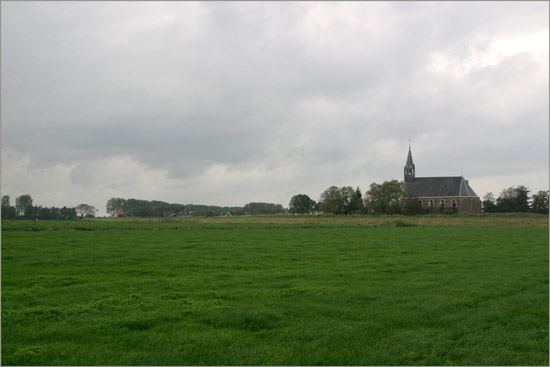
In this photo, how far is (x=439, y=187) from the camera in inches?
5694

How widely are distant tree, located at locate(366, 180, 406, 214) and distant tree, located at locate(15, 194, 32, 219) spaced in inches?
3910

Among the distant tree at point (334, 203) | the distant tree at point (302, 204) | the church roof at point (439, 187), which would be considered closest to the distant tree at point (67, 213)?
the distant tree at point (302, 204)

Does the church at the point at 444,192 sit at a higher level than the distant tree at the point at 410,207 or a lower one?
higher

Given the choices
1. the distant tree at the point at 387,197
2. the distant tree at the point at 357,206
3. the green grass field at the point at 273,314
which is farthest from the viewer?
the distant tree at the point at 357,206

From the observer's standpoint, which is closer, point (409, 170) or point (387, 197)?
point (387, 197)

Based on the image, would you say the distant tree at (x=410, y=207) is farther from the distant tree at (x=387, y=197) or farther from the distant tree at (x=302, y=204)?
the distant tree at (x=302, y=204)

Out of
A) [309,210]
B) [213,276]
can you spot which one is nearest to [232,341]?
[213,276]

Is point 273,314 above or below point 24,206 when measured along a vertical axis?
below

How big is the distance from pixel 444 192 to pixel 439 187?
276 centimetres

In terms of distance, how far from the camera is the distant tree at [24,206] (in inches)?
4860

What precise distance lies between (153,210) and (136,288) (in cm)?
16576

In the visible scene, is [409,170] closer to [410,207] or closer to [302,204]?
[302,204]

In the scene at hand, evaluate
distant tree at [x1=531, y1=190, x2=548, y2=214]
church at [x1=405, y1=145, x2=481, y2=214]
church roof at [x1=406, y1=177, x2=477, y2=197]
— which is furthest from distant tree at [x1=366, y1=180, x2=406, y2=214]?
distant tree at [x1=531, y1=190, x2=548, y2=214]

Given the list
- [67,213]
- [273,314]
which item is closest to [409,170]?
[67,213]
